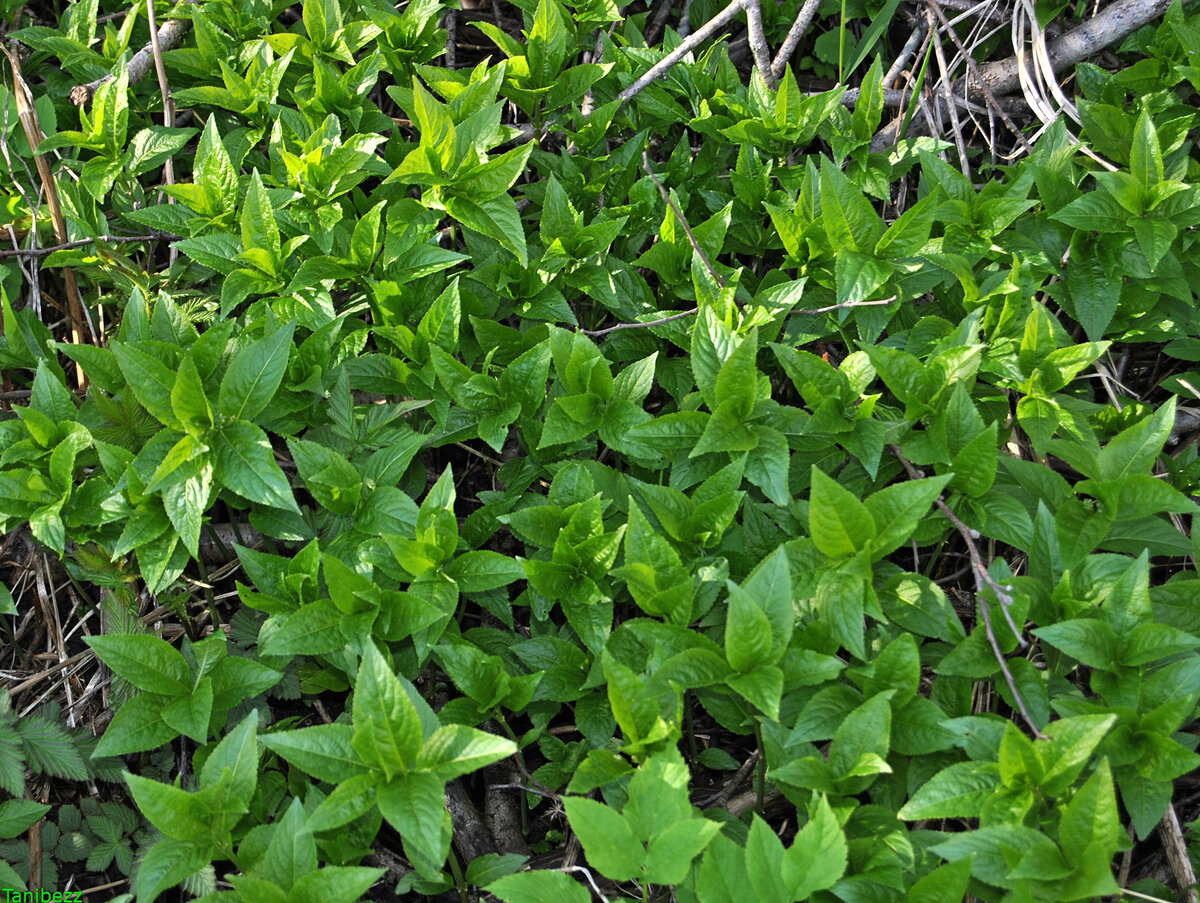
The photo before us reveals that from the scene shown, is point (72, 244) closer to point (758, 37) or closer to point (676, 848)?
point (758, 37)

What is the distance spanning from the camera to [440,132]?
2.65 m

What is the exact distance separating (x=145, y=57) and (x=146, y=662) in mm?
2366

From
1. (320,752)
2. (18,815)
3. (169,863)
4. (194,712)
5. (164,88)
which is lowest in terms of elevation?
(18,815)

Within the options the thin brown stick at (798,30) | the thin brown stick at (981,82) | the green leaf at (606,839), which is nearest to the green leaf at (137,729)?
the green leaf at (606,839)

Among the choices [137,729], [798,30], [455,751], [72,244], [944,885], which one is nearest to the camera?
[944,885]

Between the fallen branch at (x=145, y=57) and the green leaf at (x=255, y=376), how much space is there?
1.47 m

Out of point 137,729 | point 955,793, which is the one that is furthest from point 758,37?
point 137,729

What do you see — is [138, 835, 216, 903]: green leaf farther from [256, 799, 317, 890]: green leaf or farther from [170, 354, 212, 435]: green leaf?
[170, 354, 212, 435]: green leaf

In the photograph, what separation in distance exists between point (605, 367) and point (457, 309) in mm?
485

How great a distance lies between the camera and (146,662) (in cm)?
222

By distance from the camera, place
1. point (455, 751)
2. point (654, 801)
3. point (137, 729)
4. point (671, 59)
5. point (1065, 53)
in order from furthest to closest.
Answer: point (1065, 53) < point (671, 59) < point (137, 729) < point (455, 751) < point (654, 801)

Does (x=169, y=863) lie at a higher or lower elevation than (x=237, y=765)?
lower

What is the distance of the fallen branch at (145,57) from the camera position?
127 inches

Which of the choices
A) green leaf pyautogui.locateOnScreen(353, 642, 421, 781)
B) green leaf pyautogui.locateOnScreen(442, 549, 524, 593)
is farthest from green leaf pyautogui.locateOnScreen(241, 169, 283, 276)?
green leaf pyautogui.locateOnScreen(353, 642, 421, 781)
